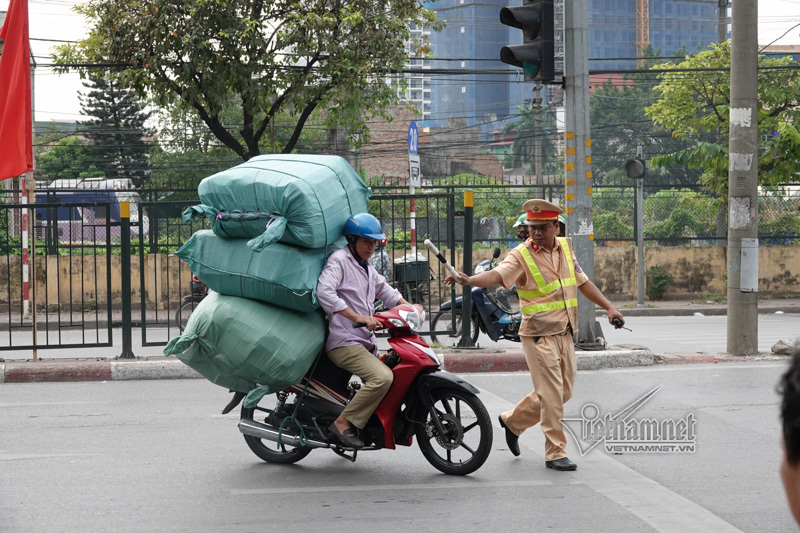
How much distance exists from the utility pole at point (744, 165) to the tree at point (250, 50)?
686cm

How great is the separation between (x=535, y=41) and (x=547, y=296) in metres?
4.59

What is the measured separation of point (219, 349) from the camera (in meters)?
5.88

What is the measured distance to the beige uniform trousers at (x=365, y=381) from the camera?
5.60 metres

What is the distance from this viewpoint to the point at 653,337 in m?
13.9

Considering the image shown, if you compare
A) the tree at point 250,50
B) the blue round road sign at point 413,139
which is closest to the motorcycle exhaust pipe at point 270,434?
the blue round road sign at point 413,139

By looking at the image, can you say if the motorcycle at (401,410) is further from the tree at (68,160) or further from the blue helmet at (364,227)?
the tree at (68,160)

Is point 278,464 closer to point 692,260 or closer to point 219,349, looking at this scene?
point 219,349

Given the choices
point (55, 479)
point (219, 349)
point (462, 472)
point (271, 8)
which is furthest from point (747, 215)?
point (271, 8)

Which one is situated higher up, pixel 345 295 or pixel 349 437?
pixel 345 295

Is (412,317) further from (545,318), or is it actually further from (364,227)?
(545,318)

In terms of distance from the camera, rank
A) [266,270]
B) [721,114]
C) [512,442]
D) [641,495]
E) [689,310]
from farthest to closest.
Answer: [721,114] < [689,310] < [512,442] < [266,270] < [641,495]

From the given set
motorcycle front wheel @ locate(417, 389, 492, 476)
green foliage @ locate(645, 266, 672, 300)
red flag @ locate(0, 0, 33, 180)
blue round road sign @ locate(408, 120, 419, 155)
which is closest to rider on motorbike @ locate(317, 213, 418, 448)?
motorcycle front wheel @ locate(417, 389, 492, 476)

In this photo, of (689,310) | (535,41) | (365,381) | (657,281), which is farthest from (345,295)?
(657,281)
